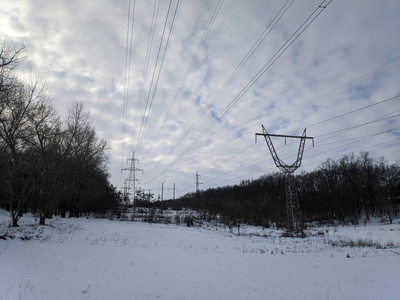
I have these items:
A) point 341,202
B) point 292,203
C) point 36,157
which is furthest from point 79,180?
point 341,202

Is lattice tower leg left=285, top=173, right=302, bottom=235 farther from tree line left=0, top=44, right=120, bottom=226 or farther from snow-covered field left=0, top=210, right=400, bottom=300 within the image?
tree line left=0, top=44, right=120, bottom=226

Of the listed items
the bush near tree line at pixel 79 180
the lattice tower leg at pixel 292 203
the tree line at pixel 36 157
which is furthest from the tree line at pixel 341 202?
the tree line at pixel 36 157

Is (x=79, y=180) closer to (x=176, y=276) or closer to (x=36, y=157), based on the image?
(x=36, y=157)

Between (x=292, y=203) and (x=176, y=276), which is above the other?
(x=292, y=203)

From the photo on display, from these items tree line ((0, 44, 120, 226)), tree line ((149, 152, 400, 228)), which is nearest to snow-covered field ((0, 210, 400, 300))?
tree line ((0, 44, 120, 226))

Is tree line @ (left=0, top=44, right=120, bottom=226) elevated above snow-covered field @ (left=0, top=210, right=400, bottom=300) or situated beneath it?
elevated above

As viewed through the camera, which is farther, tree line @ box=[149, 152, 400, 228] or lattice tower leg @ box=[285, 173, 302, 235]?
tree line @ box=[149, 152, 400, 228]

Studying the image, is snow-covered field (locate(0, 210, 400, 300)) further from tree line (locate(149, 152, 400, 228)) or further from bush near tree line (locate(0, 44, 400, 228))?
tree line (locate(149, 152, 400, 228))

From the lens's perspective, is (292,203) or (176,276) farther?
(292,203)

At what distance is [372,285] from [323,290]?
2.04m

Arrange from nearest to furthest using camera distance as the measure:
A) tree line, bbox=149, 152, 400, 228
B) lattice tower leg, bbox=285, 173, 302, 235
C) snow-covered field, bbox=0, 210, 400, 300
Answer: snow-covered field, bbox=0, 210, 400, 300, lattice tower leg, bbox=285, 173, 302, 235, tree line, bbox=149, 152, 400, 228

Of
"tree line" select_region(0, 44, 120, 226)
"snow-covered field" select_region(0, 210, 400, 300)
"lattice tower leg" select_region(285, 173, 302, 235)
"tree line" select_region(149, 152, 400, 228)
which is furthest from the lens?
"tree line" select_region(149, 152, 400, 228)

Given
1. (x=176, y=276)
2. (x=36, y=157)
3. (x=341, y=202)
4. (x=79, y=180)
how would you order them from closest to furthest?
(x=176, y=276)
(x=36, y=157)
(x=79, y=180)
(x=341, y=202)

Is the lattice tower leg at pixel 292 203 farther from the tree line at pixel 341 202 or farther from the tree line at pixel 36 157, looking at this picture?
the tree line at pixel 36 157
